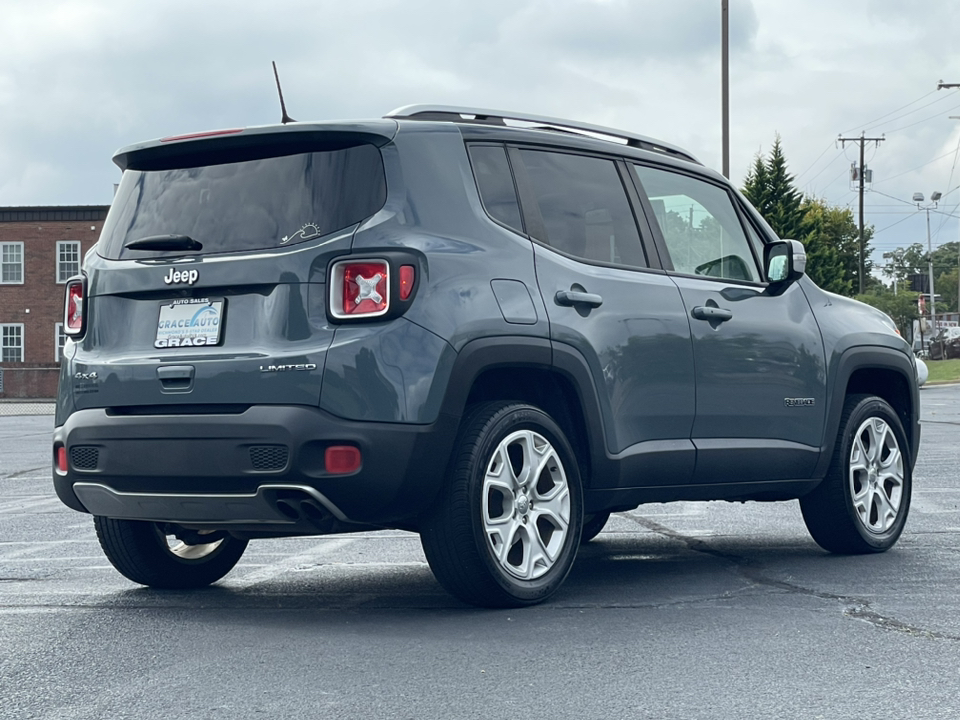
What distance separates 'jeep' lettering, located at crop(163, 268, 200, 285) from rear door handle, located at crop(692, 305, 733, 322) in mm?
2323

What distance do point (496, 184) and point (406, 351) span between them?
1.04 metres

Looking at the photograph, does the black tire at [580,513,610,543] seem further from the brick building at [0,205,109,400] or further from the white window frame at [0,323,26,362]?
the white window frame at [0,323,26,362]

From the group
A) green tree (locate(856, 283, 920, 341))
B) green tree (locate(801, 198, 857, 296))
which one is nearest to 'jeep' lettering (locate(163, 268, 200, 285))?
green tree (locate(801, 198, 857, 296))

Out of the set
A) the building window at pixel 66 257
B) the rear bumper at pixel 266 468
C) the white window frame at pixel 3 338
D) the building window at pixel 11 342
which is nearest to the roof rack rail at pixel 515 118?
the rear bumper at pixel 266 468

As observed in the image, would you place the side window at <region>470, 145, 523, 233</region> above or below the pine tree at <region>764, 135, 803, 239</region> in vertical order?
below

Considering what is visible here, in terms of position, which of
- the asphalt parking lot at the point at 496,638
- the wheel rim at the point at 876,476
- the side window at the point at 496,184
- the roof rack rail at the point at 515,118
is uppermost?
the roof rack rail at the point at 515,118

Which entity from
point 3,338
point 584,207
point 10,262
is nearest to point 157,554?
point 584,207

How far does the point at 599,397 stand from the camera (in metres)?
5.96

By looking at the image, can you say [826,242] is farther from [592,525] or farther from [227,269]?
[227,269]

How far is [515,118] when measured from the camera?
621 centimetres

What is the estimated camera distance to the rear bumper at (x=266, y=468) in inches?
202

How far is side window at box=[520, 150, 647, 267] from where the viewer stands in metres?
6.10

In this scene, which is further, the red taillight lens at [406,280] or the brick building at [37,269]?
the brick building at [37,269]

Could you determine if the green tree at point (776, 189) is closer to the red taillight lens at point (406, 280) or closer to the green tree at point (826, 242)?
the green tree at point (826, 242)
